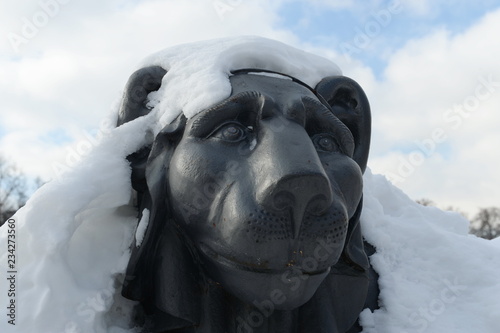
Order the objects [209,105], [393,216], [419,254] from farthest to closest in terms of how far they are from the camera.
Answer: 1. [393,216]
2. [419,254]
3. [209,105]

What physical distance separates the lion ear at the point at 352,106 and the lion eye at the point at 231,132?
554mm

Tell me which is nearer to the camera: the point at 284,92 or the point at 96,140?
the point at 284,92

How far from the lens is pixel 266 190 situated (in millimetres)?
1604

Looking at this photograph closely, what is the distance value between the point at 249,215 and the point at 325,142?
0.52 m

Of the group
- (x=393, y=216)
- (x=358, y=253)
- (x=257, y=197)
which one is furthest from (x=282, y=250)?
(x=393, y=216)

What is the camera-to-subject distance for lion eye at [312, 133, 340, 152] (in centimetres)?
197

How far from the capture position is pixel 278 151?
5.61 feet

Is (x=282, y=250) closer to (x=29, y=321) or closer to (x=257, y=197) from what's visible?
(x=257, y=197)

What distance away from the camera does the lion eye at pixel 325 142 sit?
197 centimetres

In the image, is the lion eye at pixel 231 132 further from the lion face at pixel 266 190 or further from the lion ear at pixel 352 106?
the lion ear at pixel 352 106

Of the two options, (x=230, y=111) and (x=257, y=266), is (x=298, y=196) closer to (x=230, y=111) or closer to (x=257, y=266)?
(x=257, y=266)

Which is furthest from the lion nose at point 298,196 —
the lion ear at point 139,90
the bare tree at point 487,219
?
the bare tree at point 487,219

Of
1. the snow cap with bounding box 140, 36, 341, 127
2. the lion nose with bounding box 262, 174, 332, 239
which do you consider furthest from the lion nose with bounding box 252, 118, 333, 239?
Result: the snow cap with bounding box 140, 36, 341, 127

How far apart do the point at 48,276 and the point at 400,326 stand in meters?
1.39
